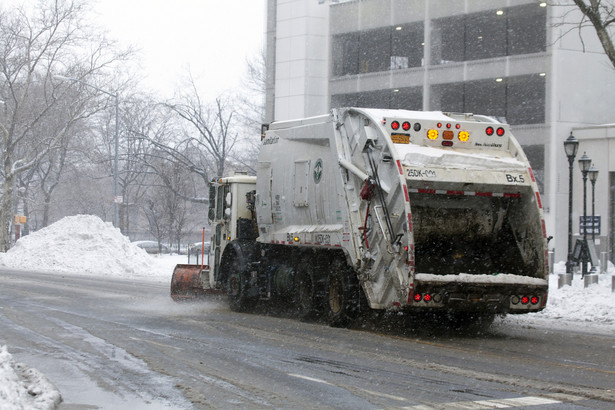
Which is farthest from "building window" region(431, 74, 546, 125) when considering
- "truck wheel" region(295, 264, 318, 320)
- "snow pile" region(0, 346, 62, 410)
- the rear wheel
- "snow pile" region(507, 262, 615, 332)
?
"snow pile" region(0, 346, 62, 410)

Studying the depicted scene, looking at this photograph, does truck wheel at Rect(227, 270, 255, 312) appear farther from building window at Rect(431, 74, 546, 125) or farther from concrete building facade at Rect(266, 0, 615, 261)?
building window at Rect(431, 74, 546, 125)

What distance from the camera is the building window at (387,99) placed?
39.6 meters

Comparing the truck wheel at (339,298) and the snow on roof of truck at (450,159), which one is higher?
the snow on roof of truck at (450,159)

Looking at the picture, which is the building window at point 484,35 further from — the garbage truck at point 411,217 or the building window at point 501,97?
the garbage truck at point 411,217

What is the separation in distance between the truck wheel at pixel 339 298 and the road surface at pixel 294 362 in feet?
0.83

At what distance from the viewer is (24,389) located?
7168 mm

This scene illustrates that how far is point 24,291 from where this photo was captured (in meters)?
19.5

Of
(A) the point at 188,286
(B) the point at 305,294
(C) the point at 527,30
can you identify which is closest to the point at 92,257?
(A) the point at 188,286

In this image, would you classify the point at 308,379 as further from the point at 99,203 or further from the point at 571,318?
the point at 99,203

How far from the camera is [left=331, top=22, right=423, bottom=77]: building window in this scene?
39.6m

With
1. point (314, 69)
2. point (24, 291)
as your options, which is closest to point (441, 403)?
point (24, 291)

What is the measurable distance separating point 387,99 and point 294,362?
105 feet

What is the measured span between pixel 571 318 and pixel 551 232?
65.1 ft

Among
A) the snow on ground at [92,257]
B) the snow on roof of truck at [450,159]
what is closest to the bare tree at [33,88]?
the snow on ground at [92,257]
